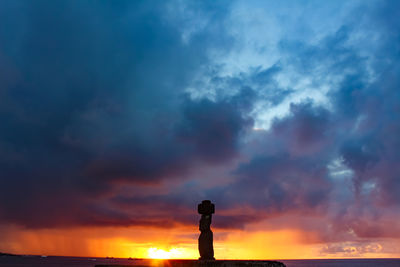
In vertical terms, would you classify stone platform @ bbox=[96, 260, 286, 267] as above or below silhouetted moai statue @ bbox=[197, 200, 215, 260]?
below

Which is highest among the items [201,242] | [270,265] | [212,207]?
[212,207]

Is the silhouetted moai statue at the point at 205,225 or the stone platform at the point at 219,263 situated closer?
the stone platform at the point at 219,263

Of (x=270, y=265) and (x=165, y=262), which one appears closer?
(x=270, y=265)

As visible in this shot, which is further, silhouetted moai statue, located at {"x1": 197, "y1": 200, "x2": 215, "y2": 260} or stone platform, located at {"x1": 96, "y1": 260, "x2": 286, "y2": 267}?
silhouetted moai statue, located at {"x1": 197, "y1": 200, "x2": 215, "y2": 260}

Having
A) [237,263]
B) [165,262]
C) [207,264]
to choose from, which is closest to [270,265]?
[237,263]

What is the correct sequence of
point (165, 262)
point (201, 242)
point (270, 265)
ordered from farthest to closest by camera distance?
point (201, 242)
point (165, 262)
point (270, 265)

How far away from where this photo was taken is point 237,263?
13.4 metres

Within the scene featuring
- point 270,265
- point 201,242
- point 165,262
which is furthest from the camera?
point 201,242

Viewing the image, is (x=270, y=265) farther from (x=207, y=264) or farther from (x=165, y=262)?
(x=165, y=262)

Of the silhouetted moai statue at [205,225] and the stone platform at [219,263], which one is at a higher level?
the silhouetted moai statue at [205,225]

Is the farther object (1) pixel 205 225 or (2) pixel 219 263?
(1) pixel 205 225

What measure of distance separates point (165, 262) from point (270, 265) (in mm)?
4124

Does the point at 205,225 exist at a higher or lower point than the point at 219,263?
higher

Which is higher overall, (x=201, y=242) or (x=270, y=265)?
(x=201, y=242)
